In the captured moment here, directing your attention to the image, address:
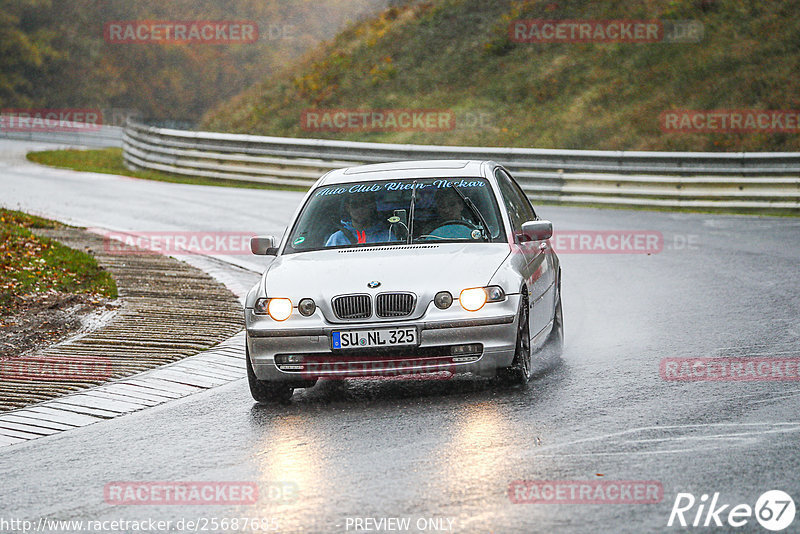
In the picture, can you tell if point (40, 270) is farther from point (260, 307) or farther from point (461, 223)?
point (461, 223)

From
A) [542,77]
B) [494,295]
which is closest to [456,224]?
[494,295]

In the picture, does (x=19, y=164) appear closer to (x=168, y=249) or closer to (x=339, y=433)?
(x=168, y=249)

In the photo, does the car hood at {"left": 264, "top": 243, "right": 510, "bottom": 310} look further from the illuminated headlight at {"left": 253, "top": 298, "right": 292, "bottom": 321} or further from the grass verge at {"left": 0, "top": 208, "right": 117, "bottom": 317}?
the grass verge at {"left": 0, "top": 208, "right": 117, "bottom": 317}

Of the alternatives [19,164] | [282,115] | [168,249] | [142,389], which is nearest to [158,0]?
[282,115]

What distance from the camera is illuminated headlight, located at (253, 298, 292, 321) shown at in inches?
323

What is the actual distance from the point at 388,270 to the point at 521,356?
1.08 meters

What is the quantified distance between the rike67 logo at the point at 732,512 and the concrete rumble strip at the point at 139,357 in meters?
4.33

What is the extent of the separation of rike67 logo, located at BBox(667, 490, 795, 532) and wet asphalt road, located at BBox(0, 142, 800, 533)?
0.04 metres

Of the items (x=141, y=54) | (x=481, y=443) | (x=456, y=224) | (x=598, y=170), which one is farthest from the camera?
(x=141, y=54)

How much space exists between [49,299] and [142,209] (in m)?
10.2

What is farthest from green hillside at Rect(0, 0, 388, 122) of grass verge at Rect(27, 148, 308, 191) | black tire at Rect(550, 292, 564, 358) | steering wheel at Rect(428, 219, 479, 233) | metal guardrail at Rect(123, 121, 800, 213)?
steering wheel at Rect(428, 219, 479, 233)

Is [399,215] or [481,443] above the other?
[399,215]

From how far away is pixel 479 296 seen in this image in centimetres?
812

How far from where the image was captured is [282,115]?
4128 centimetres
